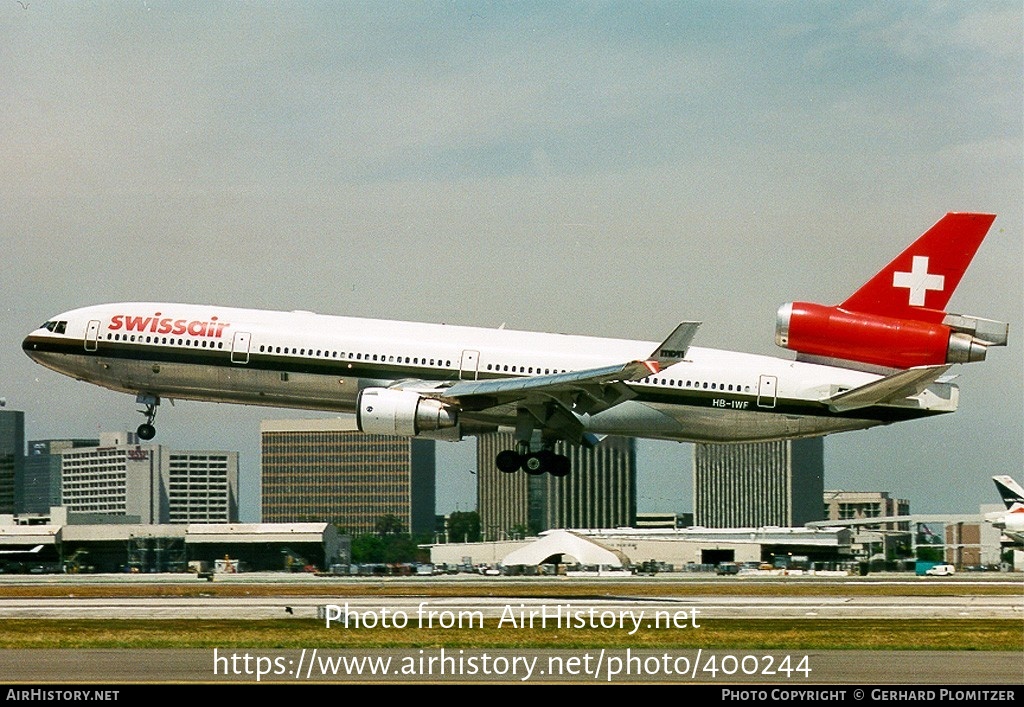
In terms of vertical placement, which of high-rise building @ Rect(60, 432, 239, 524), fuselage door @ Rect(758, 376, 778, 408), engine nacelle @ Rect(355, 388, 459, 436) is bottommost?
high-rise building @ Rect(60, 432, 239, 524)

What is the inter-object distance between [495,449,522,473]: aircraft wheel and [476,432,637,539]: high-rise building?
3.68 m

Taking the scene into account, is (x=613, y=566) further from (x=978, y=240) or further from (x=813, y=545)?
(x=978, y=240)

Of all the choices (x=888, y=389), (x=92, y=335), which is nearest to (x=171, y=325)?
(x=92, y=335)

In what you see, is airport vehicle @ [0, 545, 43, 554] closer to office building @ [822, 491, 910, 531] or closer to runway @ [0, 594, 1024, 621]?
runway @ [0, 594, 1024, 621]

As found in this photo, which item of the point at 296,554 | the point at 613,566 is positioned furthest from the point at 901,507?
the point at 296,554

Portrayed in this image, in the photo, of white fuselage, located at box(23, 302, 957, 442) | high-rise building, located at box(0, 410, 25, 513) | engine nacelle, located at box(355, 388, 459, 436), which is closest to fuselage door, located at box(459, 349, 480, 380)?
white fuselage, located at box(23, 302, 957, 442)

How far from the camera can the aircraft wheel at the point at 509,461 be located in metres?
49.2

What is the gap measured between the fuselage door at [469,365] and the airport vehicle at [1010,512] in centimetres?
4157

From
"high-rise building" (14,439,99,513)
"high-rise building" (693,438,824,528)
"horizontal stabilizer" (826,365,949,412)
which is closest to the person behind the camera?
"horizontal stabilizer" (826,365,949,412)

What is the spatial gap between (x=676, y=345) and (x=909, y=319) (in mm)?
9812

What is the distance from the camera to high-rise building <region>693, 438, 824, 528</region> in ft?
202

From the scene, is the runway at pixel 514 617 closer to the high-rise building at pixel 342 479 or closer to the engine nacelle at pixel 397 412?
the engine nacelle at pixel 397 412

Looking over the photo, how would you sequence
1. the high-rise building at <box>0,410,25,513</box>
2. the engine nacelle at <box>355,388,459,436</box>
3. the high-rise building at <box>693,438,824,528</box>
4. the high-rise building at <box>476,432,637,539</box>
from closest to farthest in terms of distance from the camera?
the engine nacelle at <box>355,388,459,436</box> < the high-rise building at <box>476,432,637,539</box> < the high-rise building at <box>693,438,824,528</box> < the high-rise building at <box>0,410,25,513</box>

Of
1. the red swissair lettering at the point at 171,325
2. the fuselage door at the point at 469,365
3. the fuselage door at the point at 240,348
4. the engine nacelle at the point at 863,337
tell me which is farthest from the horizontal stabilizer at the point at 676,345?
the red swissair lettering at the point at 171,325
